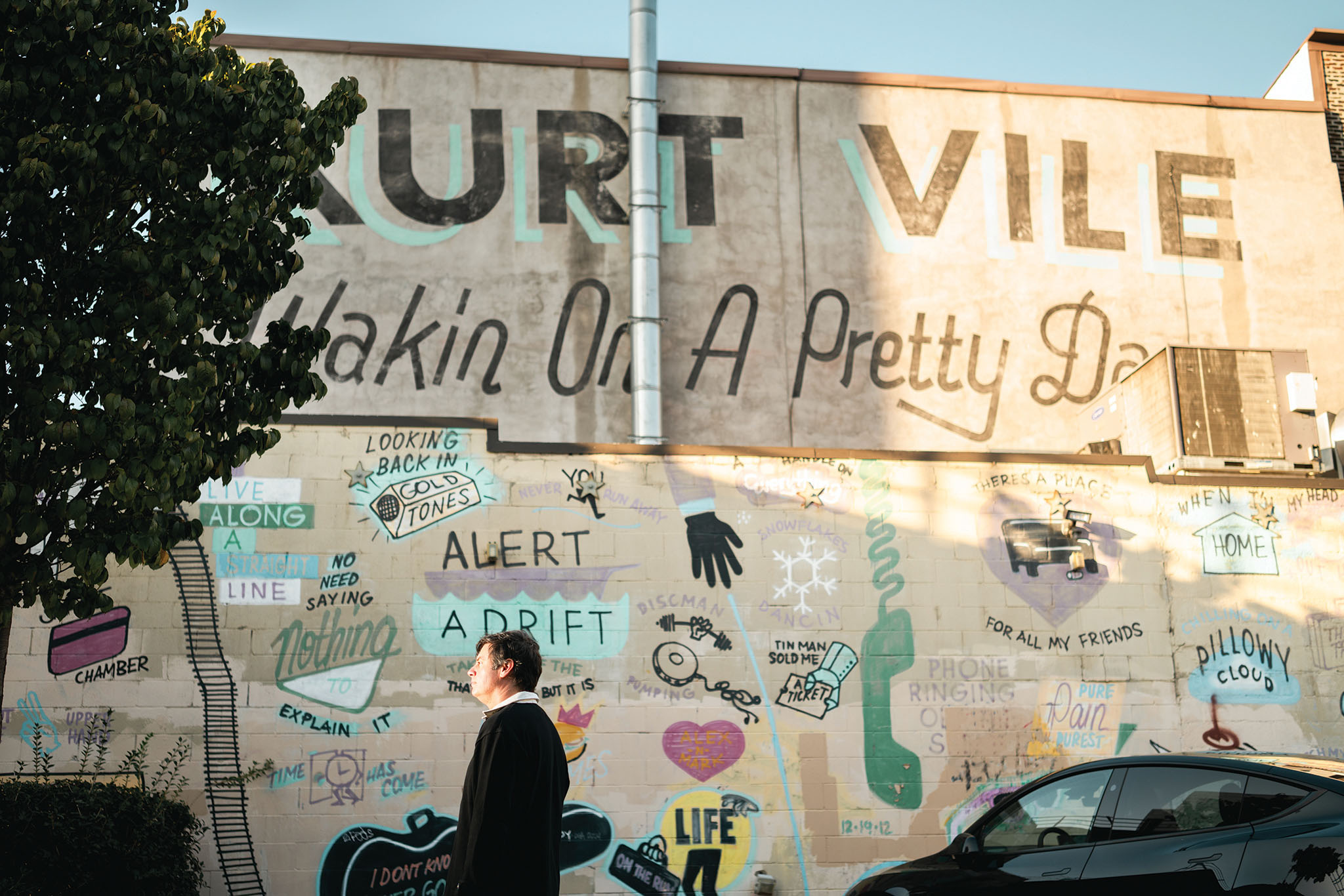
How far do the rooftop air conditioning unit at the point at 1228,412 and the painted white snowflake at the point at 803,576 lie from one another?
3.38 m

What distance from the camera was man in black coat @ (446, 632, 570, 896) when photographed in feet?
12.4

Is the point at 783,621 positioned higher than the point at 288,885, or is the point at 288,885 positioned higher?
the point at 783,621

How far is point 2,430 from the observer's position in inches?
211

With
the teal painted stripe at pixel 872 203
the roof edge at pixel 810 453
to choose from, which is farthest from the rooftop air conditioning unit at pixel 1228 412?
the teal painted stripe at pixel 872 203

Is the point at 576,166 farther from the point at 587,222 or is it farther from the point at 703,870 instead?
the point at 703,870

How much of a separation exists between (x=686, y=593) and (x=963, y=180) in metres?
7.23

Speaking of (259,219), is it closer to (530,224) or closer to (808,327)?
(530,224)

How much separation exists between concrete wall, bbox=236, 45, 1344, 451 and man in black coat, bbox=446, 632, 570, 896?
840 centimetres

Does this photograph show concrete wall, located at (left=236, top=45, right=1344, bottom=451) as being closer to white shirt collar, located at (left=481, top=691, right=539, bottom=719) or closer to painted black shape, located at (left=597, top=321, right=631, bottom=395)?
painted black shape, located at (left=597, top=321, right=631, bottom=395)

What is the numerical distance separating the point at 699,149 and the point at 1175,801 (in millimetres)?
9905

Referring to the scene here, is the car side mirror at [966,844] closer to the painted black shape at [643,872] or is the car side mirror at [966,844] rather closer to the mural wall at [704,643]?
the mural wall at [704,643]

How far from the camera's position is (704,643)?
29.1 feet

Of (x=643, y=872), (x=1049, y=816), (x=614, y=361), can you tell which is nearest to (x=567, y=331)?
(x=614, y=361)

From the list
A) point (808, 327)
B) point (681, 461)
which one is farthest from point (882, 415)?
point (681, 461)
